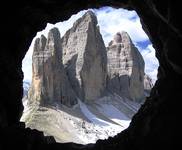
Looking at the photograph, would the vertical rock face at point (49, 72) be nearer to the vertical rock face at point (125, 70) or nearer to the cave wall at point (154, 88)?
the vertical rock face at point (125, 70)

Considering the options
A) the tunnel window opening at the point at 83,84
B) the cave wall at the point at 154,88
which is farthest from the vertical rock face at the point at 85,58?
the cave wall at the point at 154,88

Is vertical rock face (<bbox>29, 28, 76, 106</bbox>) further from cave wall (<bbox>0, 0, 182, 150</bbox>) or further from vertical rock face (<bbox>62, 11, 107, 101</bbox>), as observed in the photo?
cave wall (<bbox>0, 0, 182, 150</bbox>)

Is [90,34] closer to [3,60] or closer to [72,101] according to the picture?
[72,101]

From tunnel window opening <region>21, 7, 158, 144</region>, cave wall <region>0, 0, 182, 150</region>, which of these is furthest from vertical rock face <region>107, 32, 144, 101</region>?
cave wall <region>0, 0, 182, 150</region>

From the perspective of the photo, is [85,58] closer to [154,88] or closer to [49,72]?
[49,72]

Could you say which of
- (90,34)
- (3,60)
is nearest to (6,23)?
(3,60)

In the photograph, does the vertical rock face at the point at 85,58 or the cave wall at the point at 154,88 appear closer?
the cave wall at the point at 154,88
